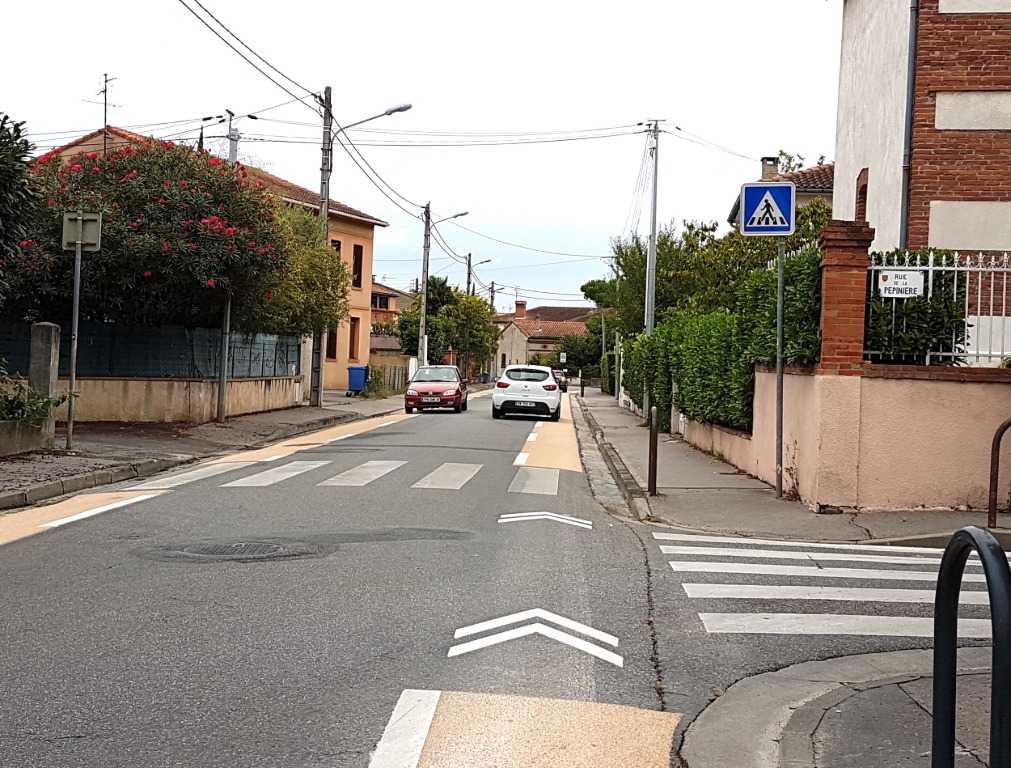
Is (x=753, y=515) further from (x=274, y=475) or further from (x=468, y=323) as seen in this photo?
(x=468, y=323)

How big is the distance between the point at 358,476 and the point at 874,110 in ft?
38.3

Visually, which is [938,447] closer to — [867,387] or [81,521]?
[867,387]

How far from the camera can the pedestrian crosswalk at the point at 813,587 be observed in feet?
21.9

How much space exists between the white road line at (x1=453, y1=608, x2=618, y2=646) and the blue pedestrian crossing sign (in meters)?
6.27

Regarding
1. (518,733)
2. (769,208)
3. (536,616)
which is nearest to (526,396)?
(769,208)

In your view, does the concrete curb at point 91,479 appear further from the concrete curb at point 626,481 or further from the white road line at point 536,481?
the concrete curb at point 626,481

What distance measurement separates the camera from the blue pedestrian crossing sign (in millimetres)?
11641

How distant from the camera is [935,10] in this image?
16266 millimetres

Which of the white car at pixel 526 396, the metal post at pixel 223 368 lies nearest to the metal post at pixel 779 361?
the metal post at pixel 223 368

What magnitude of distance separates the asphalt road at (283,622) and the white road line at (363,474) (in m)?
1.56

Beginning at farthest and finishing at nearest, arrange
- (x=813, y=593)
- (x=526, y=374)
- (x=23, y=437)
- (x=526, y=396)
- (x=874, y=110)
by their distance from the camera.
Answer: (x=526, y=374) < (x=526, y=396) < (x=874, y=110) < (x=23, y=437) < (x=813, y=593)

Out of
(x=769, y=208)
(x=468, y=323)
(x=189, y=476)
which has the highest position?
(x=468, y=323)

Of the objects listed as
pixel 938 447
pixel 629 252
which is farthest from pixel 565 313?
pixel 938 447

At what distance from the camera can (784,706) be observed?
504 cm
